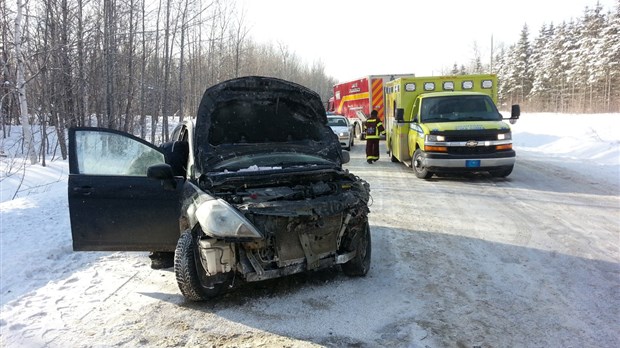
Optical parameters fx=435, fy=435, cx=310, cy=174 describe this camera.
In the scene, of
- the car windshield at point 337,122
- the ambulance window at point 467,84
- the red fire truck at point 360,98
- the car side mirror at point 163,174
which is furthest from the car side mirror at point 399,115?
the red fire truck at point 360,98

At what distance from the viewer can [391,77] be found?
2412 cm

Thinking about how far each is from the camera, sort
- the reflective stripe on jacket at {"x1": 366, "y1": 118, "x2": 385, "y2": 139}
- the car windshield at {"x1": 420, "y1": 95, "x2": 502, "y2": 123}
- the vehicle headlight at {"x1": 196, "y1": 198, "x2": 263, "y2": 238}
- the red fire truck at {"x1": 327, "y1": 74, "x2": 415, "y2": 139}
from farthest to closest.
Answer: the red fire truck at {"x1": 327, "y1": 74, "x2": 415, "y2": 139}, the reflective stripe on jacket at {"x1": 366, "y1": 118, "x2": 385, "y2": 139}, the car windshield at {"x1": 420, "y1": 95, "x2": 502, "y2": 123}, the vehicle headlight at {"x1": 196, "y1": 198, "x2": 263, "y2": 238}

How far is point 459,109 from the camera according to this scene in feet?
36.4

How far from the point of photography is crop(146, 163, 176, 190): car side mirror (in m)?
4.48

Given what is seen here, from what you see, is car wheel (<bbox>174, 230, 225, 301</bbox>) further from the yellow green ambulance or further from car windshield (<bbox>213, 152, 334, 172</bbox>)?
the yellow green ambulance

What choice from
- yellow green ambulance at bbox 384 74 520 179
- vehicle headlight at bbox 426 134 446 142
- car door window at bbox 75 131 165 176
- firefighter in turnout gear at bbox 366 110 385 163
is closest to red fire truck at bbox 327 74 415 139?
firefighter in turnout gear at bbox 366 110 385 163

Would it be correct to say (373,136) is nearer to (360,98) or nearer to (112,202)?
(112,202)

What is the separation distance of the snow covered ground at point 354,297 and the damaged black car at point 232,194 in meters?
0.37

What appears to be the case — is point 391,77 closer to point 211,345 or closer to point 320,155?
point 320,155

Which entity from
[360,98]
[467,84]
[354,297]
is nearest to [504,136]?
[467,84]

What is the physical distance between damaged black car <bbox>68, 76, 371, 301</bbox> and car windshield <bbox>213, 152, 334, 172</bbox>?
1 centimetres

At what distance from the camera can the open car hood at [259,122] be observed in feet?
16.4

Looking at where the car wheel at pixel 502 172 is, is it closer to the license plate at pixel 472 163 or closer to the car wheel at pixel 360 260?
the license plate at pixel 472 163

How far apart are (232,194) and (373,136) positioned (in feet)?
34.8
